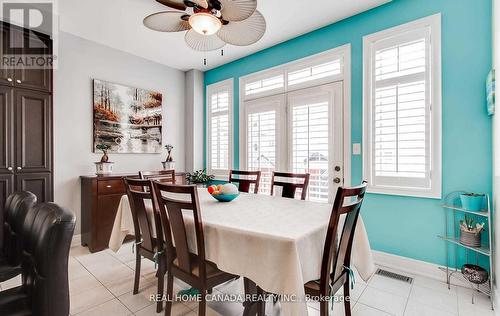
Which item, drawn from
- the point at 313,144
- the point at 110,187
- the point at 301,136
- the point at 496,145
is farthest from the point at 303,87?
the point at 110,187

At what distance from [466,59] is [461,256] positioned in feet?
6.01

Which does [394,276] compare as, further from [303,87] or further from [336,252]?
[303,87]

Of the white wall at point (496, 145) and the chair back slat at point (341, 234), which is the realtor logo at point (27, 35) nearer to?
the chair back slat at point (341, 234)

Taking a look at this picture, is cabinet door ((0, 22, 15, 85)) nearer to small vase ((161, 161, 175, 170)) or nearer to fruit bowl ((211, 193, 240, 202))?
small vase ((161, 161, 175, 170))

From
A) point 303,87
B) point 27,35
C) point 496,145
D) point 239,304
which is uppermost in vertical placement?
point 27,35

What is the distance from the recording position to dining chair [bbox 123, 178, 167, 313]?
1.83 m

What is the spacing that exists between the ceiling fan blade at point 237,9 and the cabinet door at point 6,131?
2560 millimetres

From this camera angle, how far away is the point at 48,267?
3.41 ft

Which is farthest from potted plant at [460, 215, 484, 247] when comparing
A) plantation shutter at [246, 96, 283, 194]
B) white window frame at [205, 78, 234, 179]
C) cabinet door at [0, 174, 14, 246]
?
cabinet door at [0, 174, 14, 246]

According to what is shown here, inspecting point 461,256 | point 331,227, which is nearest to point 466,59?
point 461,256

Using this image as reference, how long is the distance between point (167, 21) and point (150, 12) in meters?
1.04

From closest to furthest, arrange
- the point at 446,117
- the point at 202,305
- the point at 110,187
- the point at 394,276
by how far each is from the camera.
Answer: the point at 202,305
the point at 446,117
the point at 394,276
the point at 110,187

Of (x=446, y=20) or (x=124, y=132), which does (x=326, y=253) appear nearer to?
(x=446, y=20)

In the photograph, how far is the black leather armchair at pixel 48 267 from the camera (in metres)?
1.04
